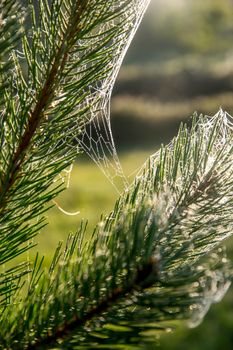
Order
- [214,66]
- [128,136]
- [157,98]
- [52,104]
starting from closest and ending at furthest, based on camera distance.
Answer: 1. [52,104]
2. [128,136]
3. [157,98]
4. [214,66]

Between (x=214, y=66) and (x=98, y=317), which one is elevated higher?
(x=214, y=66)

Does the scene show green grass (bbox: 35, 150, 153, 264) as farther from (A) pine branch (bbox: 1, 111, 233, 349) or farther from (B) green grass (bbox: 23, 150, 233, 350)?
(A) pine branch (bbox: 1, 111, 233, 349)

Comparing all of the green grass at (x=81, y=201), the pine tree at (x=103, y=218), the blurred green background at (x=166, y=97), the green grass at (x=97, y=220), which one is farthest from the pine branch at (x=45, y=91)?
the green grass at (x=81, y=201)

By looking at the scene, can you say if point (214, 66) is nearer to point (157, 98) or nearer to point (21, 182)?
point (157, 98)

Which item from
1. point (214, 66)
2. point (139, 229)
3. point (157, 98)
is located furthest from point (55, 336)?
point (214, 66)

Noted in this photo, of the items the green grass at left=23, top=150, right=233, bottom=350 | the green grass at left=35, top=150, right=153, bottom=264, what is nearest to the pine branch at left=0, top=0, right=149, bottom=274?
the green grass at left=23, top=150, right=233, bottom=350

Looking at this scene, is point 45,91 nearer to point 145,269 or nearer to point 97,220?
point 145,269
